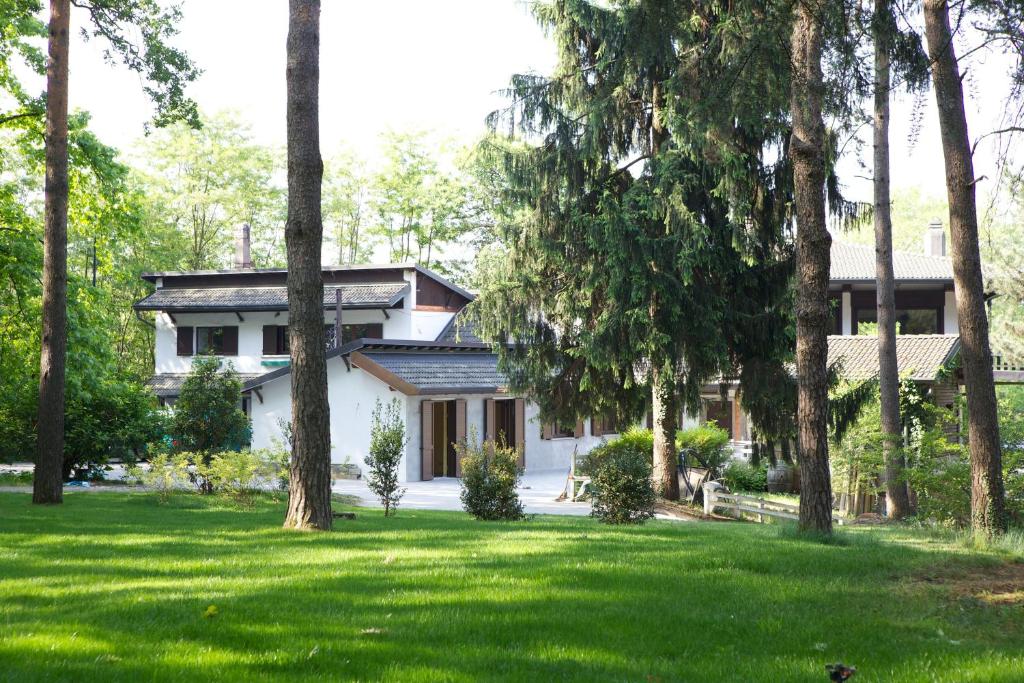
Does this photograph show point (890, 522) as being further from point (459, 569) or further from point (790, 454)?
point (459, 569)

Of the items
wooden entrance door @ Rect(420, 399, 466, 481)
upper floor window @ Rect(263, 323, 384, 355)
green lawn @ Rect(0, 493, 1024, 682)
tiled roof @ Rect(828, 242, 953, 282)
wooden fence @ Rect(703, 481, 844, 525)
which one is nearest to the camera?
green lawn @ Rect(0, 493, 1024, 682)

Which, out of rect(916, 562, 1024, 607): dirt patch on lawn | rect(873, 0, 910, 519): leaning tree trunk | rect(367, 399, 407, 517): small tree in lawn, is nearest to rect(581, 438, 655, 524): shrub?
rect(367, 399, 407, 517): small tree in lawn

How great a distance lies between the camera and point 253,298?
131ft

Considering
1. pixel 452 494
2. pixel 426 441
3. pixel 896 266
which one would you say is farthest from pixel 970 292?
pixel 896 266

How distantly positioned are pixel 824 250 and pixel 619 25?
1036 centimetres

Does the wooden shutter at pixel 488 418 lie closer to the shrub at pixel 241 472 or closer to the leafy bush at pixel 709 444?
the leafy bush at pixel 709 444

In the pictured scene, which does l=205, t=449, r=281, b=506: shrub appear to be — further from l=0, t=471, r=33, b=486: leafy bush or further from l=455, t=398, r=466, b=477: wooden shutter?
l=455, t=398, r=466, b=477: wooden shutter

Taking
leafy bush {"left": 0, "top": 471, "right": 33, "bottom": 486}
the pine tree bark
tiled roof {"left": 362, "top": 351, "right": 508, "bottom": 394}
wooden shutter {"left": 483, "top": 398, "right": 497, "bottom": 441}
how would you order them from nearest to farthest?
the pine tree bark → leafy bush {"left": 0, "top": 471, "right": 33, "bottom": 486} → tiled roof {"left": 362, "top": 351, "right": 508, "bottom": 394} → wooden shutter {"left": 483, "top": 398, "right": 497, "bottom": 441}

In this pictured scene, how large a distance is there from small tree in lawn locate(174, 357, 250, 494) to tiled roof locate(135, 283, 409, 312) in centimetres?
1624

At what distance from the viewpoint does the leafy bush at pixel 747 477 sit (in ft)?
87.2

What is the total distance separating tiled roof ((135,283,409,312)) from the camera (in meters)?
38.1

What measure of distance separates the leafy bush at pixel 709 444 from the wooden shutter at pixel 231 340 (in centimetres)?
2043

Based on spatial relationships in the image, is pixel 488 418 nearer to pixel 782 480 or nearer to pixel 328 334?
pixel 782 480

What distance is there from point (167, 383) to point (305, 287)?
32.4 meters
